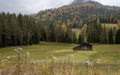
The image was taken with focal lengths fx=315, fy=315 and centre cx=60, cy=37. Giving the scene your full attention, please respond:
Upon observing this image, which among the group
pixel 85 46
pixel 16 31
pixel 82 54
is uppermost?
pixel 16 31

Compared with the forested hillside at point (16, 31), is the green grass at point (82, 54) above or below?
below

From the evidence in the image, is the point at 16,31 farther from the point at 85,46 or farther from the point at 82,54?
the point at 82,54

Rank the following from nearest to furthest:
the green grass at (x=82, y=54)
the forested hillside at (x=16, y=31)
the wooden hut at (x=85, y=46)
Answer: the green grass at (x=82, y=54)
the wooden hut at (x=85, y=46)
the forested hillside at (x=16, y=31)

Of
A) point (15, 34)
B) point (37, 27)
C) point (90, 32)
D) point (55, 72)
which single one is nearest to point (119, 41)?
point (90, 32)

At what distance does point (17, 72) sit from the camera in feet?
20.7

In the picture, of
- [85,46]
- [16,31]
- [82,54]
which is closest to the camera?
[82,54]

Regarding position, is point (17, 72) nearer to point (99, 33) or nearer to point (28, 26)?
point (28, 26)

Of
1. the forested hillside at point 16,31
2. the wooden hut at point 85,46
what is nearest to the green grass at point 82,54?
the wooden hut at point 85,46

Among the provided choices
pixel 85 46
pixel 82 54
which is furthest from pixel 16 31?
pixel 82 54

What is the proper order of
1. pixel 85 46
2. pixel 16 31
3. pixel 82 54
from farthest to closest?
1. pixel 16 31
2. pixel 85 46
3. pixel 82 54

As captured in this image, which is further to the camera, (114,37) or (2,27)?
(114,37)

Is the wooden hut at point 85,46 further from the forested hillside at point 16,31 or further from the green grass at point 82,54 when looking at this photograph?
the forested hillside at point 16,31

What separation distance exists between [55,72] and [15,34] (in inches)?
3718

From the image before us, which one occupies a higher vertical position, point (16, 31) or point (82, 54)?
point (16, 31)
